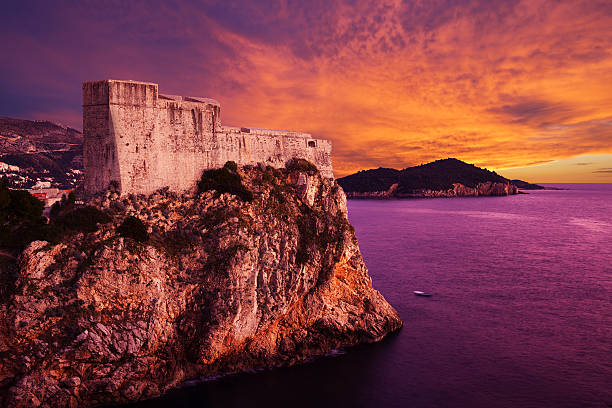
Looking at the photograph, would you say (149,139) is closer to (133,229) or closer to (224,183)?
(224,183)

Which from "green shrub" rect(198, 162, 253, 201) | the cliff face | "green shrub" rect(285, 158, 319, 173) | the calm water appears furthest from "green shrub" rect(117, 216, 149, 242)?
"green shrub" rect(285, 158, 319, 173)

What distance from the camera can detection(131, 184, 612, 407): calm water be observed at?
28156 mm

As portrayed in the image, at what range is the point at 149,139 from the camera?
31.5 m

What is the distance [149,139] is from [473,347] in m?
34.6

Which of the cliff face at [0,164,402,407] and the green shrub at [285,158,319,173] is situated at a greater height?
the green shrub at [285,158,319,173]

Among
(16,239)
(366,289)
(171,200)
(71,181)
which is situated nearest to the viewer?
(16,239)

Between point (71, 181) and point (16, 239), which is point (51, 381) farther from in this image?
point (71, 181)

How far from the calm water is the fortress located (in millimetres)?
16856

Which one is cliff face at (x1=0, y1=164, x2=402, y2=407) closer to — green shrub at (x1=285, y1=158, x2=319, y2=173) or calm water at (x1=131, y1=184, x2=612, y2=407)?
green shrub at (x1=285, y1=158, x2=319, y2=173)

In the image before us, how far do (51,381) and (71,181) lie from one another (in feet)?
349

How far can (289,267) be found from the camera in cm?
3375

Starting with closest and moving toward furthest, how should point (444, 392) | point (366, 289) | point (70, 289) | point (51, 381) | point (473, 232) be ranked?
point (51, 381) < point (70, 289) < point (444, 392) < point (366, 289) < point (473, 232)

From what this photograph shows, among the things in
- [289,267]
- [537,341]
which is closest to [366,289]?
[289,267]

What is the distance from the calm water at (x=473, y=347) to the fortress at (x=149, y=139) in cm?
1686
